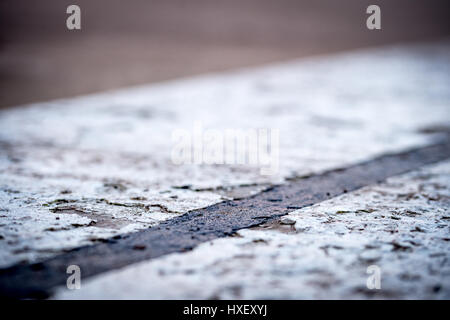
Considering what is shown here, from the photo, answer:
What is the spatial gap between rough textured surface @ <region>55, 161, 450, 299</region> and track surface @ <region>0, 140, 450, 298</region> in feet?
0.14

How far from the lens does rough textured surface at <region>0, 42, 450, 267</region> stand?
1022 mm

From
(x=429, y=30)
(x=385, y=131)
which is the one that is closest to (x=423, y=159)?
(x=385, y=131)

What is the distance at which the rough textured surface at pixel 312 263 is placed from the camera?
2.40ft

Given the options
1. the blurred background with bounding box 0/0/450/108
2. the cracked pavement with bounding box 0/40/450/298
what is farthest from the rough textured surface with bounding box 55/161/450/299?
the blurred background with bounding box 0/0/450/108

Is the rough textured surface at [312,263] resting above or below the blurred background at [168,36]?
below

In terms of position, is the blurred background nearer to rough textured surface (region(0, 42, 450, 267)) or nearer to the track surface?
rough textured surface (region(0, 42, 450, 267))

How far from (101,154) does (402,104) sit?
2.06 meters

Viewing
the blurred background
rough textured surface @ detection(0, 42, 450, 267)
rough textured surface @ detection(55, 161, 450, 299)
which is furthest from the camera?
the blurred background

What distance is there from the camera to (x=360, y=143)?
5.88 ft

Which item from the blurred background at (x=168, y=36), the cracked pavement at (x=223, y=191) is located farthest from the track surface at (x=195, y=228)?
the blurred background at (x=168, y=36)

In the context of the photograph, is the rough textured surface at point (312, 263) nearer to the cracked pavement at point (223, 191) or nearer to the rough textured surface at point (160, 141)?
the cracked pavement at point (223, 191)

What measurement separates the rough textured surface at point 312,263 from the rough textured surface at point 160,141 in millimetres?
212
